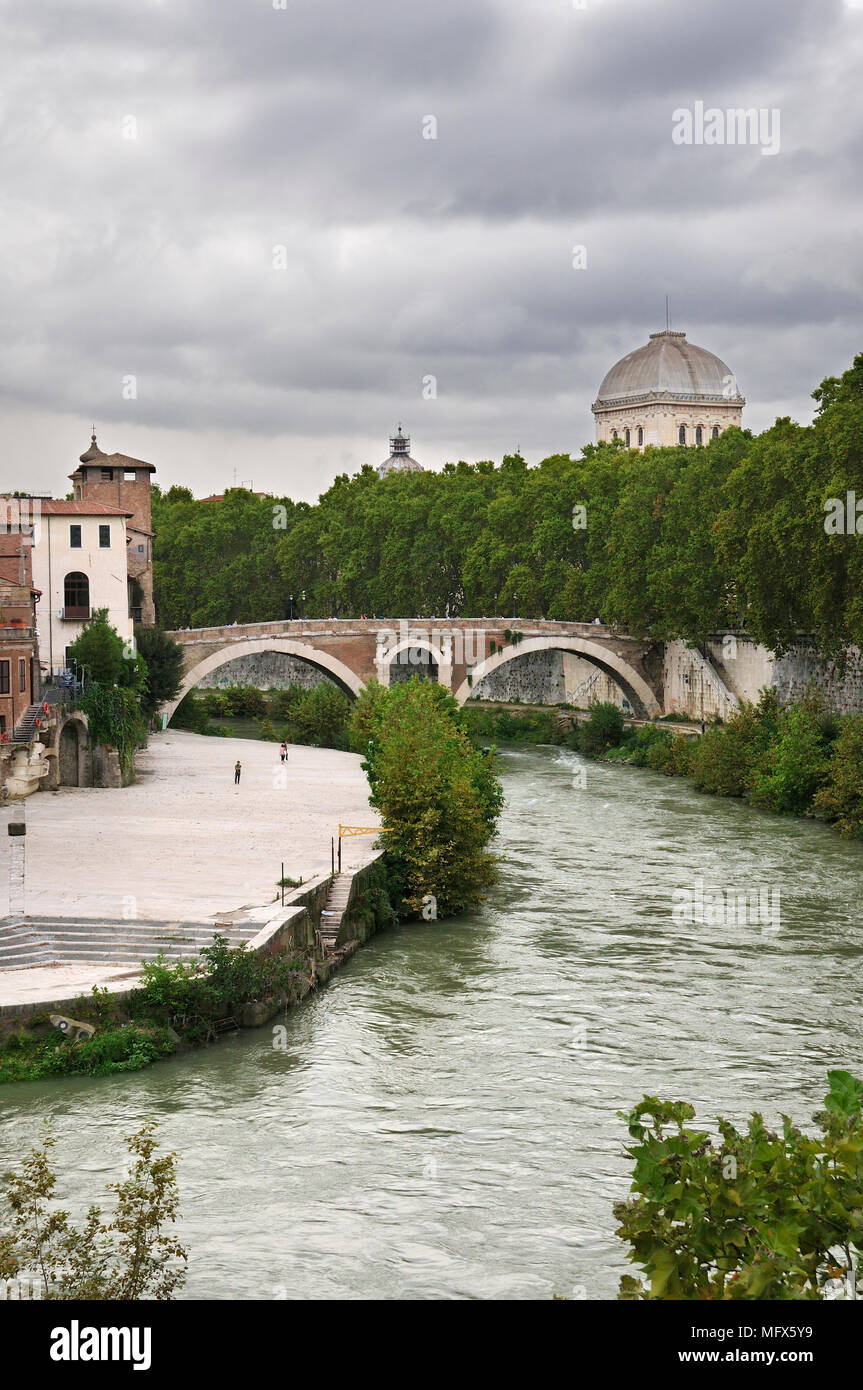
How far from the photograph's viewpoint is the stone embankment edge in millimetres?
14672

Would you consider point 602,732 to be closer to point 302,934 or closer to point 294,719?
point 294,719

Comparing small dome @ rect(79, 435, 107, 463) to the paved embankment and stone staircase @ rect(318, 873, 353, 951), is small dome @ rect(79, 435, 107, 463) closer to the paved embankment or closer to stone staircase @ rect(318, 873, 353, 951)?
the paved embankment

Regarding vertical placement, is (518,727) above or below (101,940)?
above

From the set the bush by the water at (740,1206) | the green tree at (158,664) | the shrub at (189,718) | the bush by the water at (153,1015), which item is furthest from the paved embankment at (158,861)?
the shrub at (189,718)

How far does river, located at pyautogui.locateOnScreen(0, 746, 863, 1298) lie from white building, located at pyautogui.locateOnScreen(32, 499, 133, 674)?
1787 cm

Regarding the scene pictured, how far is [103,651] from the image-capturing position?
1314 inches

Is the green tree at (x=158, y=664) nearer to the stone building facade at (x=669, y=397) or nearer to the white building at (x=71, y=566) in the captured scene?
the white building at (x=71, y=566)

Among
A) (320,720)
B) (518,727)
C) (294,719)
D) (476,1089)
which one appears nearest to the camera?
(476,1089)

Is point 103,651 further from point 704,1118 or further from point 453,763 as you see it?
point 704,1118

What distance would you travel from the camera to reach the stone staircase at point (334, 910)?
18.9m

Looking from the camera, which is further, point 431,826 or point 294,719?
point 294,719

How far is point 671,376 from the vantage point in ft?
300

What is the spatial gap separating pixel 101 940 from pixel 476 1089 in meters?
5.21

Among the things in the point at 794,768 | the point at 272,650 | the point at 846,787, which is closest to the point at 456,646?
the point at 272,650
